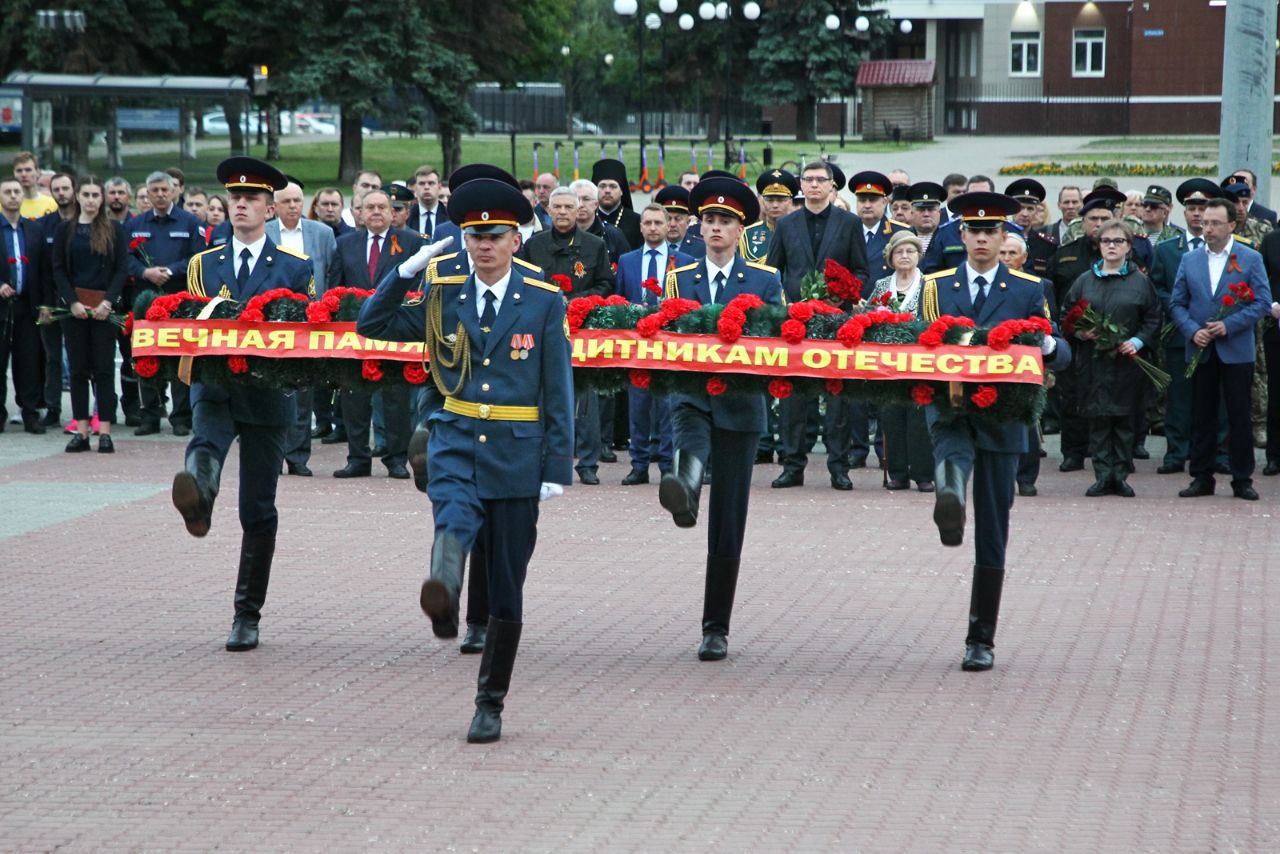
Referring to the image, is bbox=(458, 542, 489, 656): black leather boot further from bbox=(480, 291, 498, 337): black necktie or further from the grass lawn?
the grass lawn

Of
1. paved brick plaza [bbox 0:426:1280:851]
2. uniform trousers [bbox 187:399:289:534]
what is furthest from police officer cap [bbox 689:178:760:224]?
uniform trousers [bbox 187:399:289:534]

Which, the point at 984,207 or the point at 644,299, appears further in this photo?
the point at 644,299

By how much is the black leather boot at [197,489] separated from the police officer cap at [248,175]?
4.48 ft

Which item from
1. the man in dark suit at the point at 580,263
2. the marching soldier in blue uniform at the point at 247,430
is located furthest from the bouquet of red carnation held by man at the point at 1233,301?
the marching soldier in blue uniform at the point at 247,430

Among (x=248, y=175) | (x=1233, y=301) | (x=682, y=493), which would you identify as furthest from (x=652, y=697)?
(x=1233, y=301)

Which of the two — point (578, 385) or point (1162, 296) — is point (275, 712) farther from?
point (1162, 296)

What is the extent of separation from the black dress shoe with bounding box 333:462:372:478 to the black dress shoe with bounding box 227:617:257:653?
6.02 meters

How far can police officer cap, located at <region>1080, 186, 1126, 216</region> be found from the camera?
15.3m

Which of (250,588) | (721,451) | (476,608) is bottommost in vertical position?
(476,608)

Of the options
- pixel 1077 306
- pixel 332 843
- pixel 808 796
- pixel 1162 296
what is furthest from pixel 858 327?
pixel 1162 296

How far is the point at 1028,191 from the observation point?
54.3 feet

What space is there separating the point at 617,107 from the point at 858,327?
75.7 meters

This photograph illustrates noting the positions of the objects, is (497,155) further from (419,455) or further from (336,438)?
(419,455)

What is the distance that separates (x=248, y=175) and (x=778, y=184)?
510 centimetres
